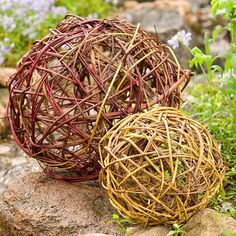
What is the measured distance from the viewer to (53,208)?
9.00ft

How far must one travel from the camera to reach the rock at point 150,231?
8.09 feet

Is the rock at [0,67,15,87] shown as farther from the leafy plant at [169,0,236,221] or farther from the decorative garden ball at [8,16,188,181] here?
the decorative garden ball at [8,16,188,181]

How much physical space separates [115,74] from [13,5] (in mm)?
2847

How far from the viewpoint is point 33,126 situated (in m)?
2.71

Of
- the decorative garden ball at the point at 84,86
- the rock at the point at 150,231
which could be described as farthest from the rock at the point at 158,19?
the rock at the point at 150,231

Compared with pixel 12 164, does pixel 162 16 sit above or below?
below

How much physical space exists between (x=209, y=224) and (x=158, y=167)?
291 mm

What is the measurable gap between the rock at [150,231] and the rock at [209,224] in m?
0.08

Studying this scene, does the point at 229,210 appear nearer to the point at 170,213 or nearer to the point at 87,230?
the point at 170,213

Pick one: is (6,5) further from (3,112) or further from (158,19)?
(158,19)

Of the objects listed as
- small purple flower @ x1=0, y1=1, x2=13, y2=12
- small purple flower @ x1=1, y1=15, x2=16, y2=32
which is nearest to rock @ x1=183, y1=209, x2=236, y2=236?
small purple flower @ x1=1, y1=15, x2=16, y2=32

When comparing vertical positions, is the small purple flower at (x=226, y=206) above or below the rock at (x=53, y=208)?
below

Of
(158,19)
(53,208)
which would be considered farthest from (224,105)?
(158,19)

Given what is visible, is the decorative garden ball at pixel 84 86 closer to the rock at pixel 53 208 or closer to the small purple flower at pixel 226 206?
the rock at pixel 53 208
